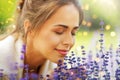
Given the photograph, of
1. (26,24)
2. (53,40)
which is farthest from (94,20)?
(26,24)

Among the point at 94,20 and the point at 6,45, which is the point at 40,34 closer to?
the point at 6,45

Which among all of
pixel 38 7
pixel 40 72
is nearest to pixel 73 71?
pixel 40 72

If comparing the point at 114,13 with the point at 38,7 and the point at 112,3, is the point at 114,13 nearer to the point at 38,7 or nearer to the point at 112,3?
the point at 112,3

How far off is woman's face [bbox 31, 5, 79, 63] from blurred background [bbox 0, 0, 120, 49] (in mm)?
187

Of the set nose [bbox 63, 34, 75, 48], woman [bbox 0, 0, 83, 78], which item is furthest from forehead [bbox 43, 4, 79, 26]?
nose [bbox 63, 34, 75, 48]

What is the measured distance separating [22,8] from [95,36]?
0.68 meters

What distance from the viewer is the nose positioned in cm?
295

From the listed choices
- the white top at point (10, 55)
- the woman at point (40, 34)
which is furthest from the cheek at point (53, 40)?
the white top at point (10, 55)

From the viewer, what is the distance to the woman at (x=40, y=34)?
115 inches

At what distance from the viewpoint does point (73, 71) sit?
2.93 metres

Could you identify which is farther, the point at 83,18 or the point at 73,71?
the point at 83,18

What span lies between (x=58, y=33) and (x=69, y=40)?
0.39 ft

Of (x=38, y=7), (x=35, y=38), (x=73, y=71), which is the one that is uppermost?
(x=38, y=7)

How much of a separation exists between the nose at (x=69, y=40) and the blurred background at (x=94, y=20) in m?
0.12
